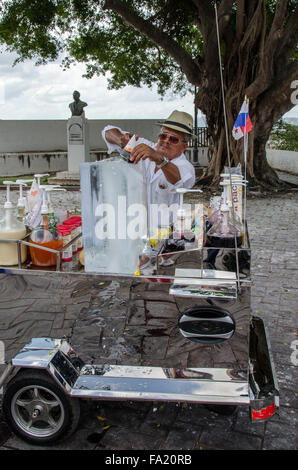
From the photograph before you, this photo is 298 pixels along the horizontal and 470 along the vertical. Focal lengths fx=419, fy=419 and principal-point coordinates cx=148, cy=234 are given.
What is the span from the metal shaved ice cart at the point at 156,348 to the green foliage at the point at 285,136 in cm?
2017

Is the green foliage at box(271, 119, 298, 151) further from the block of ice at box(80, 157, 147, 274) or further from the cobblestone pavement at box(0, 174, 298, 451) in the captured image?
the block of ice at box(80, 157, 147, 274)

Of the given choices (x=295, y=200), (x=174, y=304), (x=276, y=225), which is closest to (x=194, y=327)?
(x=174, y=304)

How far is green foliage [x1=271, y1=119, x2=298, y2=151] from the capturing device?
68.5 ft

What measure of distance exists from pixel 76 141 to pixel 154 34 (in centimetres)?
449

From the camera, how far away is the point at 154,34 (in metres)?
10.9

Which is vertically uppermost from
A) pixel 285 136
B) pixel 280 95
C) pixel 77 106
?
pixel 77 106

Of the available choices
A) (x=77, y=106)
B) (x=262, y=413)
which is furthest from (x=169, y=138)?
(x=77, y=106)

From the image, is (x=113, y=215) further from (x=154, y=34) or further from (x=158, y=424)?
(x=154, y=34)

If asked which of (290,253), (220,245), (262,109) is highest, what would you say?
(262,109)

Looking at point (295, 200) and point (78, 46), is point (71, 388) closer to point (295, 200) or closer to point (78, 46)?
point (295, 200)

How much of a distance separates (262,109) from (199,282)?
10.2m

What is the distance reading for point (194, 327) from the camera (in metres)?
2.10

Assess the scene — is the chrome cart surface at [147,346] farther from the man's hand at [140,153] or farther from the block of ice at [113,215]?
the man's hand at [140,153]

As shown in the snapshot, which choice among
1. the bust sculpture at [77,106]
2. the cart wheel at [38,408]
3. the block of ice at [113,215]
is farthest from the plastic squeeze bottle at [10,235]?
the bust sculpture at [77,106]
